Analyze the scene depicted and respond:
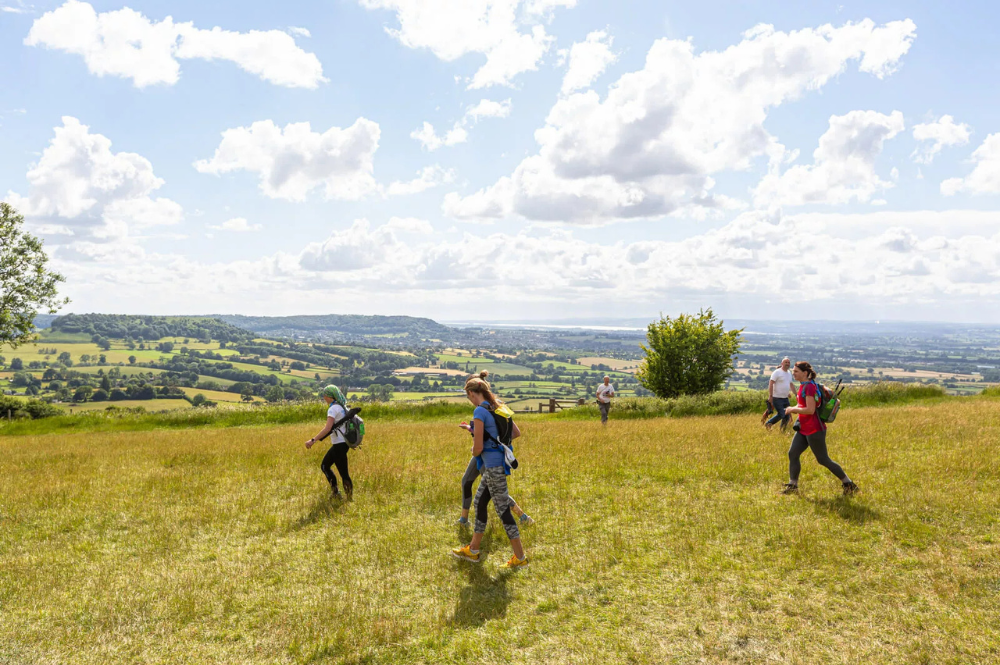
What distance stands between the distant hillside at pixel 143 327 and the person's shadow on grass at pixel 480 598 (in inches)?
7448

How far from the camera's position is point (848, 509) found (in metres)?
7.81

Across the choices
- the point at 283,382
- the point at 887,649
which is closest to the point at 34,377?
the point at 283,382

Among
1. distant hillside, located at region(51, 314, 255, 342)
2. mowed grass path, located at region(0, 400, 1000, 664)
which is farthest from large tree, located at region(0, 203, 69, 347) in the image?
distant hillside, located at region(51, 314, 255, 342)

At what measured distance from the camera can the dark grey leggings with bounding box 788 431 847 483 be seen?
327 inches

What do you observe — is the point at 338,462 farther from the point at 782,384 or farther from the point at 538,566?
the point at 782,384

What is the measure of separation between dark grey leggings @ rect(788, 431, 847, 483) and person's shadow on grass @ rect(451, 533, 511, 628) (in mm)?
5521

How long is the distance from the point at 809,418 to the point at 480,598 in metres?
6.19

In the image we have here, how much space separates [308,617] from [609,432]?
11910 millimetres

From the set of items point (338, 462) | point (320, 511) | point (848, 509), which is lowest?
point (320, 511)

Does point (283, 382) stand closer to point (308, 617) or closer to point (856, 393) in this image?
point (856, 393)

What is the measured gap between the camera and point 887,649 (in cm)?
457

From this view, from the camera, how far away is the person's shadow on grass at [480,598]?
18.1 feet

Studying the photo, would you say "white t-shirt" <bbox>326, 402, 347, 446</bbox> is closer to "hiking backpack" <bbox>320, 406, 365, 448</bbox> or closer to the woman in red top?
"hiking backpack" <bbox>320, 406, 365, 448</bbox>

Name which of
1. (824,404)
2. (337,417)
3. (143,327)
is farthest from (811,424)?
(143,327)
